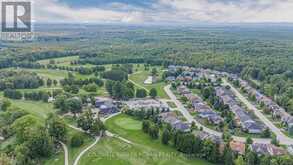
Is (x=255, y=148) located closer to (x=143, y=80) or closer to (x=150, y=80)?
(x=150, y=80)

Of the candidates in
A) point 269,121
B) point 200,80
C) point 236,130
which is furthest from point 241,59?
point 236,130

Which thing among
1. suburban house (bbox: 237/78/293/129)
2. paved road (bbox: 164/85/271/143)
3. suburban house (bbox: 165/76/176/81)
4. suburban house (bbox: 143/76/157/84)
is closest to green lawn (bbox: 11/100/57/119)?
paved road (bbox: 164/85/271/143)

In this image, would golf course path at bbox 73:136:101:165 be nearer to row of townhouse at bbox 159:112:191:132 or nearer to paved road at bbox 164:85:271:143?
row of townhouse at bbox 159:112:191:132

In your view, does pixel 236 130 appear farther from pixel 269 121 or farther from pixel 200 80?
pixel 200 80

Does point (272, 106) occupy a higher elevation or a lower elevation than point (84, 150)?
higher

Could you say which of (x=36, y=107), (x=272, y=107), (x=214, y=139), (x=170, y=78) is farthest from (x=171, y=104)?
(x=36, y=107)

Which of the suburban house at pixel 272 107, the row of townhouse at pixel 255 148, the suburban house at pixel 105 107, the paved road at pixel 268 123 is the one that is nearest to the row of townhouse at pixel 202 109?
the paved road at pixel 268 123
